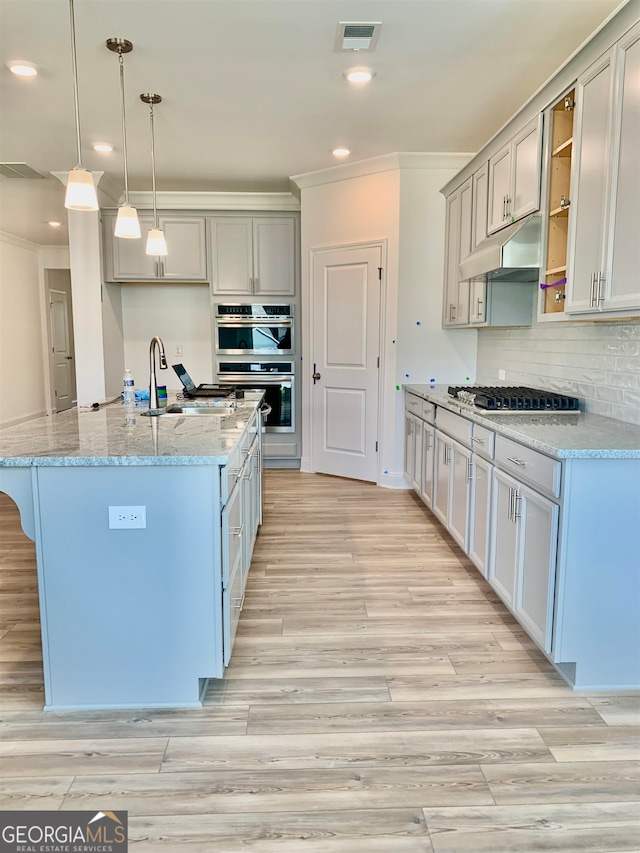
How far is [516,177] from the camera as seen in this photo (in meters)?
3.19

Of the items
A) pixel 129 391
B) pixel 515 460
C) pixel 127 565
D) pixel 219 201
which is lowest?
pixel 127 565

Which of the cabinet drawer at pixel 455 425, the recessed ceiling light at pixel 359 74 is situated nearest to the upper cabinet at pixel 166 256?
the recessed ceiling light at pixel 359 74

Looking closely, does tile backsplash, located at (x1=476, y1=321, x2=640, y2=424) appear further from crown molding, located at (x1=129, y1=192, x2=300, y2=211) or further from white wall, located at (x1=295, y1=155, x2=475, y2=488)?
crown molding, located at (x1=129, y1=192, x2=300, y2=211)

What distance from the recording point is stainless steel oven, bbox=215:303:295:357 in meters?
5.61

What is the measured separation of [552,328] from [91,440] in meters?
2.74

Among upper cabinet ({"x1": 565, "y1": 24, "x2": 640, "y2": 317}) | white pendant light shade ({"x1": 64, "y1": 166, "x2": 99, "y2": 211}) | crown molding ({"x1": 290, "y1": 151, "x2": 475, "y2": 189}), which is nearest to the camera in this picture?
upper cabinet ({"x1": 565, "y1": 24, "x2": 640, "y2": 317})

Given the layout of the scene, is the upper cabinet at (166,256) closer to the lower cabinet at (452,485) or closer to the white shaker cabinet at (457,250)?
the white shaker cabinet at (457,250)

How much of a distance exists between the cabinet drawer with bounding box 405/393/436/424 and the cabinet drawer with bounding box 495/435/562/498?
4.37 feet

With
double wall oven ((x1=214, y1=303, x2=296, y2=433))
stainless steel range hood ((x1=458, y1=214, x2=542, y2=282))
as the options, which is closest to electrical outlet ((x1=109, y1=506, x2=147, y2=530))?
stainless steel range hood ((x1=458, y1=214, x2=542, y2=282))

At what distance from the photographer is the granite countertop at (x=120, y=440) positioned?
191 cm

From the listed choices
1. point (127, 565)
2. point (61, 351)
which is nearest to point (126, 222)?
point (127, 565)

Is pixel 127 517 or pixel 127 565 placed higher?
pixel 127 517

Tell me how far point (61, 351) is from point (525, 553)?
9003 millimetres

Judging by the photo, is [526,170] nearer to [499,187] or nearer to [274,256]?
[499,187]
